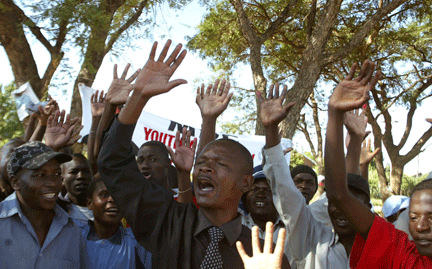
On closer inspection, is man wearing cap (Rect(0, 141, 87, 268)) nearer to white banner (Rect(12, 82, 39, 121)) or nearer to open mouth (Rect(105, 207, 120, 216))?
open mouth (Rect(105, 207, 120, 216))

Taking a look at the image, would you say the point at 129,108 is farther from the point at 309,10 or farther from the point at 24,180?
the point at 309,10

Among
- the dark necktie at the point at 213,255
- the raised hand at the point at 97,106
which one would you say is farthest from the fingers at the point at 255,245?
the raised hand at the point at 97,106

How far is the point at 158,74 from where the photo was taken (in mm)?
2336

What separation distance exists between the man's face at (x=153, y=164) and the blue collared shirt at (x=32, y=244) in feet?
3.73

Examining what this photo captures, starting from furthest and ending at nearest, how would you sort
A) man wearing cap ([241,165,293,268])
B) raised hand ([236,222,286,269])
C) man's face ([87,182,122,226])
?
man wearing cap ([241,165,293,268]) < man's face ([87,182,122,226]) < raised hand ([236,222,286,269])

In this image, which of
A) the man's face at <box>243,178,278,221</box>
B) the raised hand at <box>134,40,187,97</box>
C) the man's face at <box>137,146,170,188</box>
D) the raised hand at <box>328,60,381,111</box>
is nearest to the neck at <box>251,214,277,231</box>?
the man's face at <box>243,178,278,221</box>

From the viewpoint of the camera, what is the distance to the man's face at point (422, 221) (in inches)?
86.5

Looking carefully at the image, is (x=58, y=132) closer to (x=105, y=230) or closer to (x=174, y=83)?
(x=105, y=230)

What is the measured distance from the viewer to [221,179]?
7.79 ft

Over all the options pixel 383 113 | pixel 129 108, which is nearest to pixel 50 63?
pixel 129 108

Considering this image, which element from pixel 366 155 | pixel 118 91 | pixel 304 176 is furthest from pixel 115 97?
pixel 366 155

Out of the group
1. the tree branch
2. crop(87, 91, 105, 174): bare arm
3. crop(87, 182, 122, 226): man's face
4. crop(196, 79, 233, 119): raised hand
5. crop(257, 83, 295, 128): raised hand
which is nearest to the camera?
crop(257, 83, 295, 128): raised hand

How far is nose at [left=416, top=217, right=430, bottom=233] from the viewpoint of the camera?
7.24 ft

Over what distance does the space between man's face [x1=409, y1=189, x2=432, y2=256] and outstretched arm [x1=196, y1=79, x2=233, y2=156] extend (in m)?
1.40
